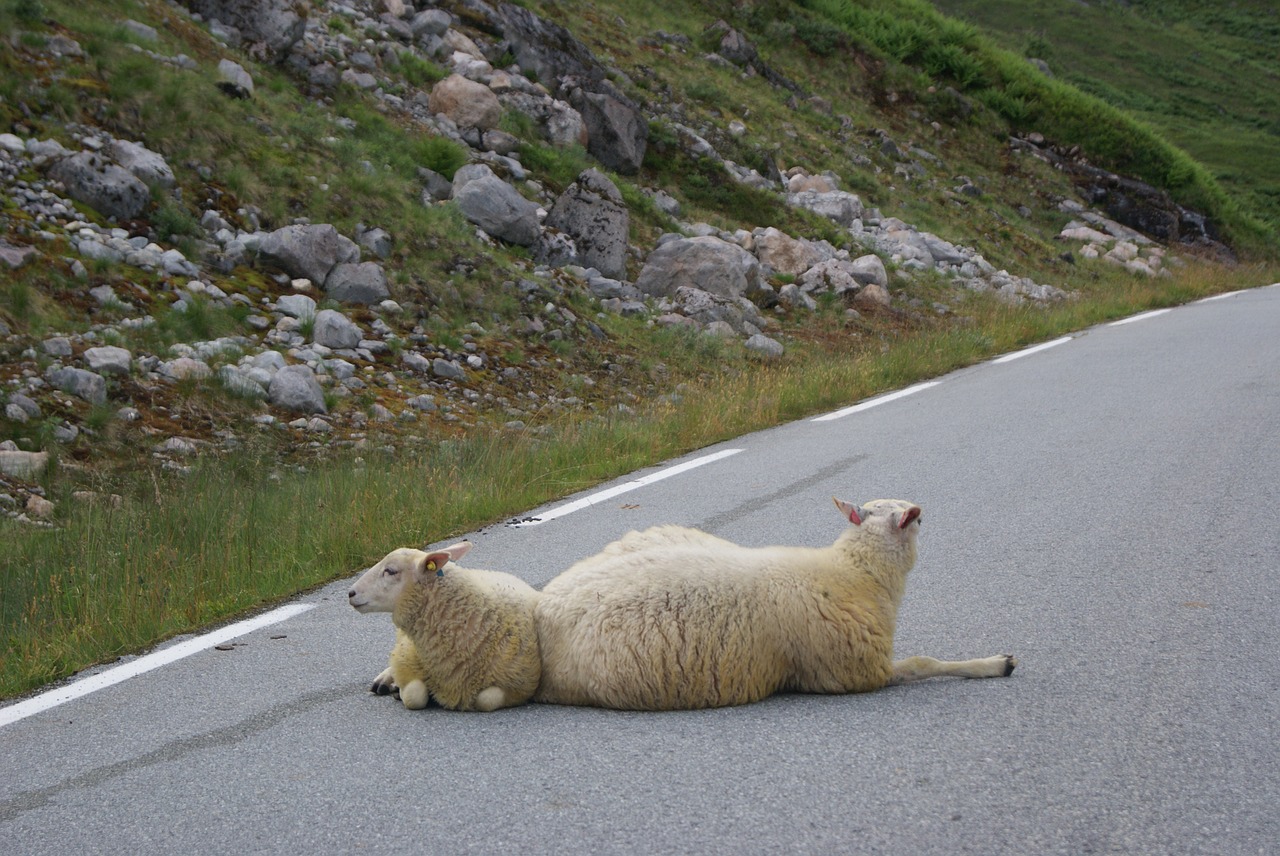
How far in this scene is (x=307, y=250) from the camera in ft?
44.1

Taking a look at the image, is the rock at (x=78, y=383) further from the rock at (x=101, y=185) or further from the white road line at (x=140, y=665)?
the white road line at (x=140, y=665)

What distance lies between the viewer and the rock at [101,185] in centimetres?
1258

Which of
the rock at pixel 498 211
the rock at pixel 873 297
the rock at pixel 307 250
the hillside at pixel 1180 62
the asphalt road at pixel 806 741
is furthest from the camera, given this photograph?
the hillside at pixel 1180 62

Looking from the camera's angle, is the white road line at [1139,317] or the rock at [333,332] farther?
the white road line at [1139,317]

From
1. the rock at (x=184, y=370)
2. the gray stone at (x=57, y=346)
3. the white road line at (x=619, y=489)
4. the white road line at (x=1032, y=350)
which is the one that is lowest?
the rock at (x=184, y=370)

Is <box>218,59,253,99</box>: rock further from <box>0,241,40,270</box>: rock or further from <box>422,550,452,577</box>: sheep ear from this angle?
<box>422,550,452,577</box>: sheep ear

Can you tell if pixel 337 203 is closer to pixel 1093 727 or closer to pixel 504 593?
pixel 504 593

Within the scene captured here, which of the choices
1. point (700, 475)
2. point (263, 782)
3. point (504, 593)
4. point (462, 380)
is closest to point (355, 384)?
point (462, 380)

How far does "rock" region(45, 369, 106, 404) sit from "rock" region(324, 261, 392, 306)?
351cm

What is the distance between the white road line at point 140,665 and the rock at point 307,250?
25.9ft

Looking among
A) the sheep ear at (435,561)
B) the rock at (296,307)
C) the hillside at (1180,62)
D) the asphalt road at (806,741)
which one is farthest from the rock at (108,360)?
the hillside at (1180,62)

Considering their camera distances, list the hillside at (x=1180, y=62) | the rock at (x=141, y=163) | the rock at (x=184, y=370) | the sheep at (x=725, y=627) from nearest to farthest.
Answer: the sheep at (x=725, y=627), the rock at (x=184, y=370), the rock at (x=141, y=163), the hillside at (x=1180, y=62)

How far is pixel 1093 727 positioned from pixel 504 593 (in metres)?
2.34

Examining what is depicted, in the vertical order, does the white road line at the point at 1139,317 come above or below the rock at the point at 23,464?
above
